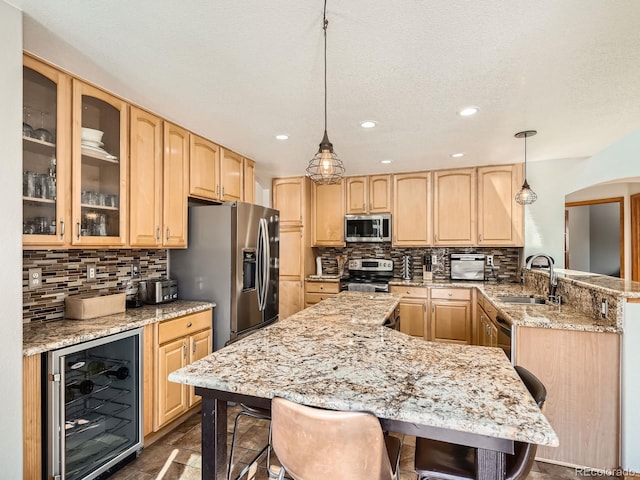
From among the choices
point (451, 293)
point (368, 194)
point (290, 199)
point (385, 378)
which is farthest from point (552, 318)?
point (290, 199)

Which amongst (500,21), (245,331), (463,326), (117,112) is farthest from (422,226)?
(117,112)

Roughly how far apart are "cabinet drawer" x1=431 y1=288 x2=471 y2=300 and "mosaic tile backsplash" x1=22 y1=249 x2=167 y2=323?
125 inches

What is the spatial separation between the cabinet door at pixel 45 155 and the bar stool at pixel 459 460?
2109mm

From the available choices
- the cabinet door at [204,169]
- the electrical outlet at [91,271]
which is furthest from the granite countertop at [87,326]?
the cabinet door at [204,169]

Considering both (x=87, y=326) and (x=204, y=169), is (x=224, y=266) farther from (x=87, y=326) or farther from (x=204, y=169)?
(x=87, y=326)

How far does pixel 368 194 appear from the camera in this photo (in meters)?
4.73

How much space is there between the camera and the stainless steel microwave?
4605mm

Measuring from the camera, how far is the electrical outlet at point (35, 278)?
2043mm

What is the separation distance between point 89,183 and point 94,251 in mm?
592

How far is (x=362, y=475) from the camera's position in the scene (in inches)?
38.4

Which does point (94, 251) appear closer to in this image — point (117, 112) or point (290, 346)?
point (117, 112)

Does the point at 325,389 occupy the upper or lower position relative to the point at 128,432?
upper

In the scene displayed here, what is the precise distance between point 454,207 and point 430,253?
2.42 feet

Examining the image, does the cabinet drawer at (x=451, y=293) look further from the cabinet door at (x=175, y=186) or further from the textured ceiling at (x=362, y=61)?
the cabinet door at (x=175, y=186)
